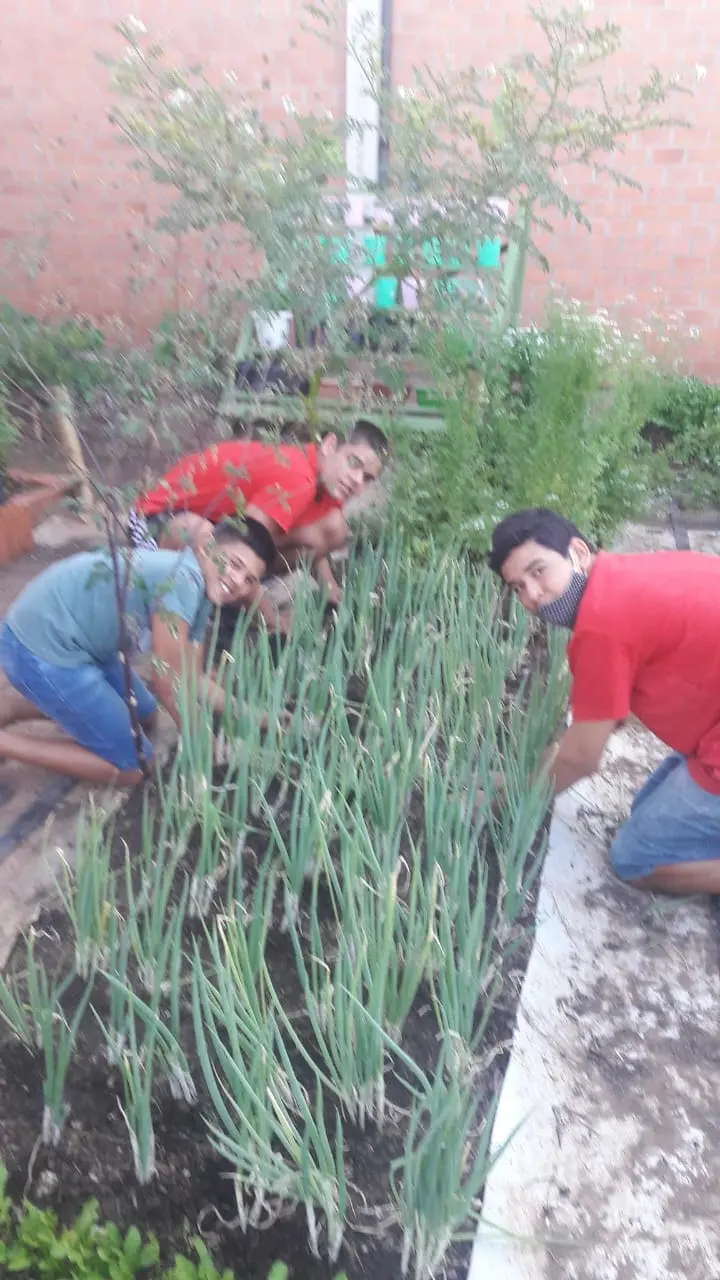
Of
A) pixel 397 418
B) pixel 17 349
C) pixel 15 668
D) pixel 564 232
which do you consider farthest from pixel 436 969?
pixel 564 232

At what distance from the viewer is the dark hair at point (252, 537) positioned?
2.19 metres

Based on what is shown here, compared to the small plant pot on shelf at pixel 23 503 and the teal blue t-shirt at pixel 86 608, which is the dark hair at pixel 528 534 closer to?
the teal blue t-shirt at pixel 86 608

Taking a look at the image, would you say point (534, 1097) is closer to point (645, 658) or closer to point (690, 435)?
point (645, 658)

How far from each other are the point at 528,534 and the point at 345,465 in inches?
39.7

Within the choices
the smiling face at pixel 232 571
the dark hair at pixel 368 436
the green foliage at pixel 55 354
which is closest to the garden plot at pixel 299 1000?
the smiling face at pixel 232 571

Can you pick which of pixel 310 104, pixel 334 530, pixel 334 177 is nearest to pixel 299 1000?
pixel 334 530

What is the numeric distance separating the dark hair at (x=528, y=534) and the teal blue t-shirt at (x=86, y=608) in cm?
72

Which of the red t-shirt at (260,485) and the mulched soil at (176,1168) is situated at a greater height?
the red t-shirt at (260,485)

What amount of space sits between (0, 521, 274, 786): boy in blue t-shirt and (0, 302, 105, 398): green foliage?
1.63 feet

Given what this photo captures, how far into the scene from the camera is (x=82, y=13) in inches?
199

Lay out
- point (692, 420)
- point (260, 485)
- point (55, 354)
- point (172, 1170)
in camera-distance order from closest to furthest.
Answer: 1. point (172, 1170)
2. point (260, 485)
3. point (55, 354)
4. point (692, 420)

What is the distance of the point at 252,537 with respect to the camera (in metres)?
2.25

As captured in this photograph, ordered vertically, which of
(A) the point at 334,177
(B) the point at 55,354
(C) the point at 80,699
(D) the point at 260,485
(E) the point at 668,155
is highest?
(E) the point at 668,155

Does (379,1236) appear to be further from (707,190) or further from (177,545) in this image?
(707,190)
